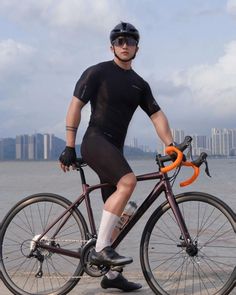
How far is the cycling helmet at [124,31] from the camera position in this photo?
177 inches

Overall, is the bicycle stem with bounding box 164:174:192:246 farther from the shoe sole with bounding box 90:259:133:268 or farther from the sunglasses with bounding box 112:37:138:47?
the sunglasses with bounding box 112:37:138:47

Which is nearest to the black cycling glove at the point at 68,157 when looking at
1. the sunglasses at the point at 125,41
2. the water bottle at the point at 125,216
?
the water bottle at the point at 125,216

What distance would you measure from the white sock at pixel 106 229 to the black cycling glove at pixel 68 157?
0.48 metres

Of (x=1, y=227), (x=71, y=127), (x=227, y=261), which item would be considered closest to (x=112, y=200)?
(x=71, y=127)

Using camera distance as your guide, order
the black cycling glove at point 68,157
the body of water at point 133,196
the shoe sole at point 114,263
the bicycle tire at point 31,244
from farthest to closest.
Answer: the body of water at point 133,196, the bicycle tire at point 31,244, the black cycling glove at point 68,157, the shoe sole at point 114,263

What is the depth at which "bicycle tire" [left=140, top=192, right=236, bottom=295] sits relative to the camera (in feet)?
14.3

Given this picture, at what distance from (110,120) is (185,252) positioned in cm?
119

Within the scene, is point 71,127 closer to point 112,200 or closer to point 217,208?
point 112,200

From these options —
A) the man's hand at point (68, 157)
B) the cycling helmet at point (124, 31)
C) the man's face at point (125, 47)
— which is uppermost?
the cycling helmet at point (124, 31)

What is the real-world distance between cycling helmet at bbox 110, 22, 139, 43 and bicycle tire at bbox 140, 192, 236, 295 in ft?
4.35

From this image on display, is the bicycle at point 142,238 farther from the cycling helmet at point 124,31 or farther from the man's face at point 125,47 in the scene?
the cycling helmet at point 124,31

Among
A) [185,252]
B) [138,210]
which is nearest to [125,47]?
[138,210]

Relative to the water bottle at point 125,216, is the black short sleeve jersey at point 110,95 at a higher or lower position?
higher

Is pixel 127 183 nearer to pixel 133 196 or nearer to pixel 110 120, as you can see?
pixel 110 120
